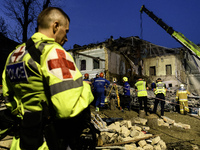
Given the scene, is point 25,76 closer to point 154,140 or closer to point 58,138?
Answer: point 58,138

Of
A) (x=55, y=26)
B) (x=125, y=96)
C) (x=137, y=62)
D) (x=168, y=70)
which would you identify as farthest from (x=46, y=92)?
(x=168, y=70)

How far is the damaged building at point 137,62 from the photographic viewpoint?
20.9m

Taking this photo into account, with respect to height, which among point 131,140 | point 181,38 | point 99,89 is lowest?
point 131,140

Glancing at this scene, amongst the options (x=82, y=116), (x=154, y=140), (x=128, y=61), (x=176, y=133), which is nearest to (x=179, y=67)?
(x=128, y=61)

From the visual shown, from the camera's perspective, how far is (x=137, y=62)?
86.0 feet

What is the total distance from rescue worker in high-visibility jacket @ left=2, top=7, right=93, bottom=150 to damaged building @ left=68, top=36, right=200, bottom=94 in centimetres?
1872

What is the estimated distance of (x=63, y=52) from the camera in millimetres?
1063

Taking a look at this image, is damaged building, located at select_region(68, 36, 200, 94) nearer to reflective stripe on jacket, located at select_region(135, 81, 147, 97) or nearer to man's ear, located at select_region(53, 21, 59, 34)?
→ reflective stripe on jacket, located at select_region(135, 81, 147, 97)

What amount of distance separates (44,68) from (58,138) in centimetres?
49

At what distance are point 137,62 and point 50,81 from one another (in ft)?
86.2

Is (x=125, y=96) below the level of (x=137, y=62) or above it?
below

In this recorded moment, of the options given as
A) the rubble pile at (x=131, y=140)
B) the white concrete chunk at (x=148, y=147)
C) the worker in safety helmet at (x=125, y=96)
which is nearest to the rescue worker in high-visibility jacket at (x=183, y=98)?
the worker in safety helmet at (x=125, y=96)

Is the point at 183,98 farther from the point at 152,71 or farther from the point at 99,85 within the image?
the point at 152,71

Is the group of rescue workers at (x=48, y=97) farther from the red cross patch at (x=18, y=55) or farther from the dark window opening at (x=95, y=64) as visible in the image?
the dark window opening at (x=95, y=64)
